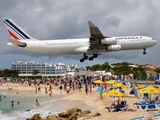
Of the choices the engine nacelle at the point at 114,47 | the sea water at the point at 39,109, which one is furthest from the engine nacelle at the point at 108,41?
the sea water at the point at 39,109

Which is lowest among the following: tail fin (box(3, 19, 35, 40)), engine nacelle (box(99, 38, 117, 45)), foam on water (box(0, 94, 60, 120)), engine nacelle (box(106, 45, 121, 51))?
foam on water (box(0, 94, 60, 120))

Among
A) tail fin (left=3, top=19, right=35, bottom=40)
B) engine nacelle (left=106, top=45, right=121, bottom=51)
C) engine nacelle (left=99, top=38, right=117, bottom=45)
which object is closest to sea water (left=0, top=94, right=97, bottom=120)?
engine nacelle (left=99, top=38, right=117, bottom=45)

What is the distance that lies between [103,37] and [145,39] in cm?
Result: 848

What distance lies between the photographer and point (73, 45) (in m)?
28.5

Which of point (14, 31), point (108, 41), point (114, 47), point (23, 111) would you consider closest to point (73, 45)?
point (108, 41)

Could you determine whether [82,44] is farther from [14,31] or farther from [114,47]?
[14,31]

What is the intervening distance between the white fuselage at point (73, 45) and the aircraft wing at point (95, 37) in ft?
2.15

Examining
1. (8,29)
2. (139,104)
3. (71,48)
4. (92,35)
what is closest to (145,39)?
(92,35)

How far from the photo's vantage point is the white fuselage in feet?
92.9

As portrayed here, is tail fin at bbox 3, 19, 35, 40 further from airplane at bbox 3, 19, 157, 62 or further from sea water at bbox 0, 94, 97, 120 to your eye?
sea water at bbox 0, 94, 97, 120

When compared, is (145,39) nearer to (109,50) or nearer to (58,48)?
(109,50)

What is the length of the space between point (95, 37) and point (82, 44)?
8.78ft

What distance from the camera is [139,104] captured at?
52.8 feet

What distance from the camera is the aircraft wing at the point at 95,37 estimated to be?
83.4 feet
